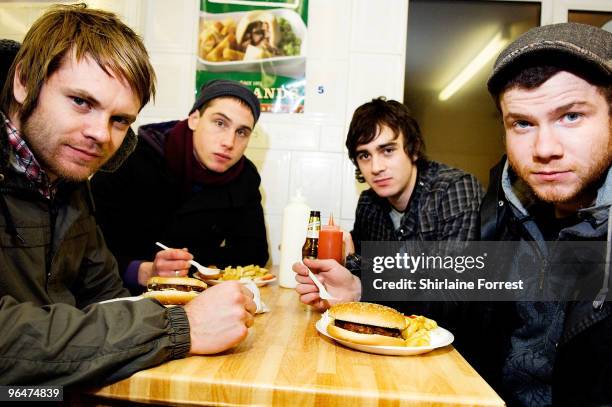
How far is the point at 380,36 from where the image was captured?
8.07ft

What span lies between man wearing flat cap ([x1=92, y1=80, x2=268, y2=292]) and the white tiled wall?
0.45 metres

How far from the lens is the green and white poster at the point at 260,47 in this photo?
2.47m

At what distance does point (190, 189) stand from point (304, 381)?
1456 millimetres

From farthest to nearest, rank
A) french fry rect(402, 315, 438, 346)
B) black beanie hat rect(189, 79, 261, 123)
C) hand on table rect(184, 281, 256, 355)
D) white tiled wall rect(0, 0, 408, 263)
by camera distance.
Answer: white tiled wall rect(0, 0, 408, 263), black beanie hat rect(189, 79, 261, 123), french fry rect(402, 315, 438, 346), hand on table rect(184, 281, 256, 355)

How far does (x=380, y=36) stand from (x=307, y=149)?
77 cm

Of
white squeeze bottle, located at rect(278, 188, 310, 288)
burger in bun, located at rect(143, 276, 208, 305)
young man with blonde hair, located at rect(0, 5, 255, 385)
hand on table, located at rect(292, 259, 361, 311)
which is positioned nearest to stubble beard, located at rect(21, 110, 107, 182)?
young man with blonde hair, located at rect(0, 5, 255, 385)

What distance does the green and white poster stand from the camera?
247 centimetres

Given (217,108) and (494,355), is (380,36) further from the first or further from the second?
(494,355)

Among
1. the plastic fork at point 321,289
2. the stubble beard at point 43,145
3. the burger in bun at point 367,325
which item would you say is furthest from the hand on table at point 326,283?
the stubble beard at point 43,145

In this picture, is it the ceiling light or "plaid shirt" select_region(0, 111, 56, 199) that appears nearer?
"plaid shirt" select_region(0, 111, 56, 199)

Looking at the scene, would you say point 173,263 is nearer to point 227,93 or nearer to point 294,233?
point 294,233

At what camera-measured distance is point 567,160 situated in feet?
3.36

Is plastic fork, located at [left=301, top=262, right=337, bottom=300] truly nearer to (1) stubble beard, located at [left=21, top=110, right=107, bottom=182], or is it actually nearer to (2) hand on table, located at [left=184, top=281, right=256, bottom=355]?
(2) hand on table, located at [left=184, top=281, right=256, bottom=355]

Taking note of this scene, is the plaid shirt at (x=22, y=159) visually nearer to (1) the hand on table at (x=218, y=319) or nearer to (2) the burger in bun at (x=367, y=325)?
(1) the hand on table at (x=218, y=319)
